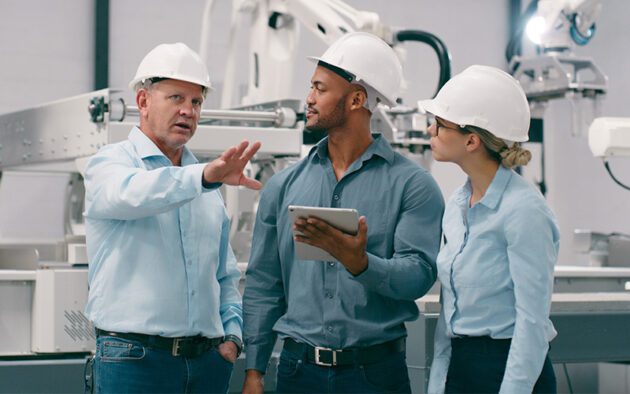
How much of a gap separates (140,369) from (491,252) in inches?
32.5

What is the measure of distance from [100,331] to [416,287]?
2.40 feet

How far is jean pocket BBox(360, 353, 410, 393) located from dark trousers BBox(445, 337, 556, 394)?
5.0 inches

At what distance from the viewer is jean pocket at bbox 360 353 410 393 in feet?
7.73

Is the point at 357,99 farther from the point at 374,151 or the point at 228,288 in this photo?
the point at 228,288

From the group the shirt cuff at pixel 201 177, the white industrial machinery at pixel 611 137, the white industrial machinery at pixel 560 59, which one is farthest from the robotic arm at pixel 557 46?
the shirt cuff at pixel 201 177

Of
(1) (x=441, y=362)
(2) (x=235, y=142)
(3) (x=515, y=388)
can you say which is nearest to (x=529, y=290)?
(3) (x=515, y=388)

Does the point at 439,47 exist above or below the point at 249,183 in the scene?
above

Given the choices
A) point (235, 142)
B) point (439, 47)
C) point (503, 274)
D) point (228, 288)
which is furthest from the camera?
point (439, 47)

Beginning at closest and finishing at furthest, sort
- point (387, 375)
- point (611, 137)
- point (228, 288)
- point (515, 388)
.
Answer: point (515, 388), point (387, 375), point (228, 288), point (611, 137)

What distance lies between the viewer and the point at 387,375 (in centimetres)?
237

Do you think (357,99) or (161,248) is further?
(357,99)

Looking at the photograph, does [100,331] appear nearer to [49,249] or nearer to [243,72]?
[49,249]

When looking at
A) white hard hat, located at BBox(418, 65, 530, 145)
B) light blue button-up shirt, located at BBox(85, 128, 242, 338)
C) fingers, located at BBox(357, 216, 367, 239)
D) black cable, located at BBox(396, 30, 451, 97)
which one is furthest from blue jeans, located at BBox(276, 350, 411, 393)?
black cable, located at BBox(396, 30, 451, 97)

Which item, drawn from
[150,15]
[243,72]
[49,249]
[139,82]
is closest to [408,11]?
[243,72]
